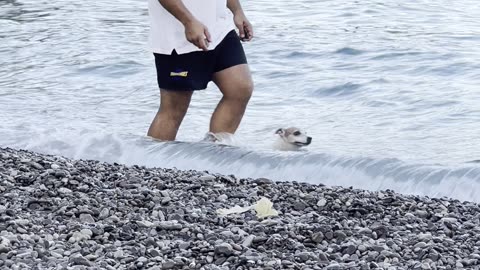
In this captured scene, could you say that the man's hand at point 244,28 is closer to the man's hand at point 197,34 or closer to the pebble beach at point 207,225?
the man's hand at point 197,34

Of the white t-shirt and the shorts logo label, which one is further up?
the white t-shirt

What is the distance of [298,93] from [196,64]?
368 cm

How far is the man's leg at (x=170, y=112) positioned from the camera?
7.36 metres

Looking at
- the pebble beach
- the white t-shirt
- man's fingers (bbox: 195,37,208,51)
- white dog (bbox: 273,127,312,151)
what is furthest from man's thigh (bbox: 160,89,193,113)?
white dog (bbox: 273,127,312,151)

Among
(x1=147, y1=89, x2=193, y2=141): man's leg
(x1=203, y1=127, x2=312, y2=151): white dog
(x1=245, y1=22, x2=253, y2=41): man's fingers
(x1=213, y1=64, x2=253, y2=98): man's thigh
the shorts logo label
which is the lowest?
(x1=203, y1=127, x2=312, y2=151): white dog

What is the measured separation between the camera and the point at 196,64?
7.20m

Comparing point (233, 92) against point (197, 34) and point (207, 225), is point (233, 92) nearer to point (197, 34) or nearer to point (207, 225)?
point (197, 34)

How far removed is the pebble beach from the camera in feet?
16.0

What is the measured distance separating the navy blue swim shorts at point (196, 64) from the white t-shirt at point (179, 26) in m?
0.05

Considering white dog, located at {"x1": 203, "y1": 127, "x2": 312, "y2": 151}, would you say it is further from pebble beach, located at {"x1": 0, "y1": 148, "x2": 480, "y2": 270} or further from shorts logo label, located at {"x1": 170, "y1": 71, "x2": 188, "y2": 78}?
pebble beach, located at {"x1": 0, "y1": 148, "x2": 480, "y2": 270}

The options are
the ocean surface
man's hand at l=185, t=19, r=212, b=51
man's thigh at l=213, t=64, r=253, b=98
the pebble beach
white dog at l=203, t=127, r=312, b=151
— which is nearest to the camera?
the pebble beach

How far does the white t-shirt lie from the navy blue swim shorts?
53mm

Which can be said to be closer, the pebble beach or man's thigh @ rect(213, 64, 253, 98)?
the pebble beach

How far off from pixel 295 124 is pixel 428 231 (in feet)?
13.6
